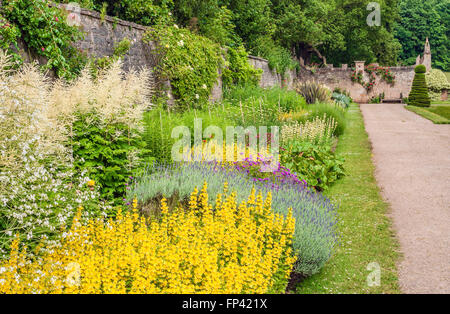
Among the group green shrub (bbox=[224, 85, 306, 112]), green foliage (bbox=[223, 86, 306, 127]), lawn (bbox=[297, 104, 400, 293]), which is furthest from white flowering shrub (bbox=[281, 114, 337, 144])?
green shrub (bbox=[224, 85, 306, 112])

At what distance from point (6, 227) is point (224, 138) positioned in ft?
14.3

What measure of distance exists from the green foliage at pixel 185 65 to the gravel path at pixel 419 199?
173 inches

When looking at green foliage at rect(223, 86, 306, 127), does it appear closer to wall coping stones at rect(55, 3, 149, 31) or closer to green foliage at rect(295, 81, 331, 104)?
wall coping stones at rect(55, 3, 149, 31)

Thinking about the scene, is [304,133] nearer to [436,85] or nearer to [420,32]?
[436,85]

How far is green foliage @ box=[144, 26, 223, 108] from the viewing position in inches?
355

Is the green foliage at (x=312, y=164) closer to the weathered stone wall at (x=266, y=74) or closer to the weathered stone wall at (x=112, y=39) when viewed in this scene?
the weathered stone wall at (x=112, y=39)

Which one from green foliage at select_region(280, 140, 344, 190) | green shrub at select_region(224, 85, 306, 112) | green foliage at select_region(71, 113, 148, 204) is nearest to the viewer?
green foliage at select_region(71, 113, 148, 204)

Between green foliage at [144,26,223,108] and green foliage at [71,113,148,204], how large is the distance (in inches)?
166

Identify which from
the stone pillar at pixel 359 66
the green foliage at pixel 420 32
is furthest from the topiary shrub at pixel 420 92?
the green foliage at pixel 420 32

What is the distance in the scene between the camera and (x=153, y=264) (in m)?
3.02

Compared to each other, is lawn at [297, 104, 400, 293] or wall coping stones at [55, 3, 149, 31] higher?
wall coping stones at [55, 3, 149, 31]

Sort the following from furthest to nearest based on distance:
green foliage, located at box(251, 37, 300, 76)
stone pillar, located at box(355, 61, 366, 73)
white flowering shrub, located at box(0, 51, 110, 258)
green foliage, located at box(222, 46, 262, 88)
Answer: stone pillar, located at box(355, 61, 366, 73)
green foliage, located at box(251, 37, 300, 76)
green foliage, located at box(222, 46, 262, 88)
white flowering shrub, located at box(0, 51, 110, 258)

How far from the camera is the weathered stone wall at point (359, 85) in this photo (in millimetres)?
34969

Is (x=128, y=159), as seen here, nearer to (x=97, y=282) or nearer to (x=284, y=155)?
(x=97, y=282)
